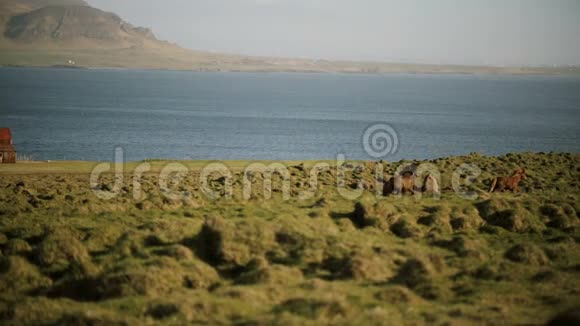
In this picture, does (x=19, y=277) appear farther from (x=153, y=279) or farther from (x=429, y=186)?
(x=429, y=186)

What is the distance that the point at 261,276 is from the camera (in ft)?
46.2

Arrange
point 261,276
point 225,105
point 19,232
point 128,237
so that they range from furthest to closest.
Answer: point 225,105
point 19,232
point 128,237
point 261,276

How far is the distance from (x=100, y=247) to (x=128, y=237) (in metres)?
1.01

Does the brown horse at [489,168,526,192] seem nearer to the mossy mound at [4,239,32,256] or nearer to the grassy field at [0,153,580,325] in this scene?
the grassy field at [0,153,580,325]

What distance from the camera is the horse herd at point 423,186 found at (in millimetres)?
26797

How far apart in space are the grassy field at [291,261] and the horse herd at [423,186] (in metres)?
1.66

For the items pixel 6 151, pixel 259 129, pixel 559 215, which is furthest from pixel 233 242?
pixel 259 129

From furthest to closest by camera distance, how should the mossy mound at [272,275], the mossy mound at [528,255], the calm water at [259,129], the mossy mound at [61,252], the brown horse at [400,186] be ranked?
the calm water at [259,129], the brown horse at [400,186], the mossy mound at [528,255], the mossy mound at [61,252], the mossy mound at [272,275]

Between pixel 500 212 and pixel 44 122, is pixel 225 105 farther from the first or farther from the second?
pixel 500 212

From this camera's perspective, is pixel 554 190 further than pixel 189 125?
No

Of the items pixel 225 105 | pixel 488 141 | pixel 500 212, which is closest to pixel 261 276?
pixel 500 212

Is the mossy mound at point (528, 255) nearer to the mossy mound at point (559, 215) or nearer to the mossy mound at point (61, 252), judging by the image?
the mossy mound at point (559, 215)

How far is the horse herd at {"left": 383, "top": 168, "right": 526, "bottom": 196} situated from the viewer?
26797 mm

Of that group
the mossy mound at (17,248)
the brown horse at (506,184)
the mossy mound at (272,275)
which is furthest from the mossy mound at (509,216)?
the mossy mound at (17,248)
